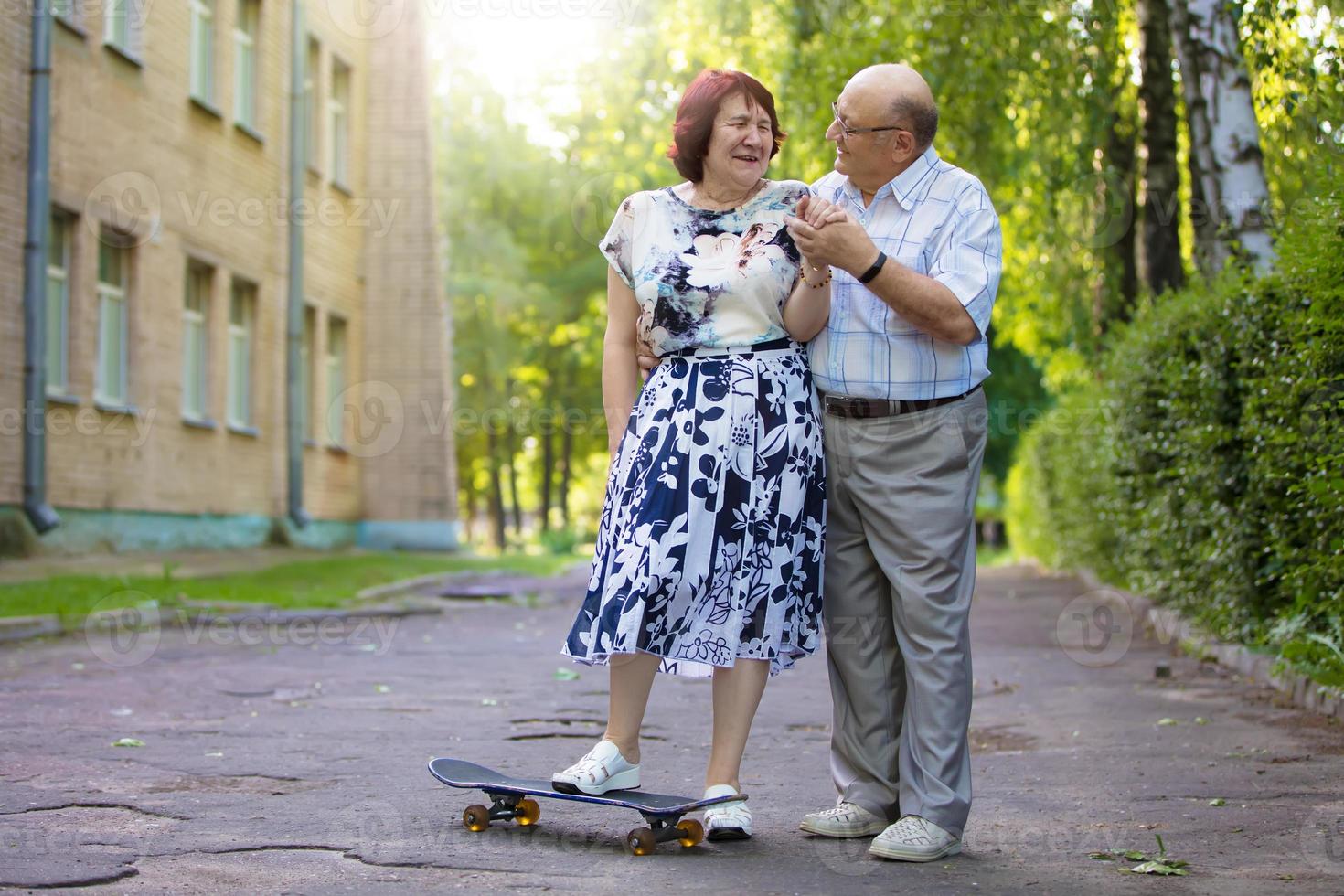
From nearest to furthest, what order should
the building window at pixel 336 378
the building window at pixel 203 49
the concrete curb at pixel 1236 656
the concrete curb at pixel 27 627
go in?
the concrete curb at pixel 1236 656
the concrete curb at pixel 27 627
the building window at pixel 203 49
the building window at pixel 336 378

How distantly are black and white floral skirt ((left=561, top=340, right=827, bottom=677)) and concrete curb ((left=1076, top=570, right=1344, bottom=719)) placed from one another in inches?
138

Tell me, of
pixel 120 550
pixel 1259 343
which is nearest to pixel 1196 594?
pixel 1259 343

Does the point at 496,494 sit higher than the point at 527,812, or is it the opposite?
the point at 496,494

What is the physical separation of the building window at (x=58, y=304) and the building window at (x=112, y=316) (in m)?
0.53

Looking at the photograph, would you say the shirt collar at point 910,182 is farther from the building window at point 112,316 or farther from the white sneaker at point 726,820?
the building window at point 112,316

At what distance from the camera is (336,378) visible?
26.1 metres

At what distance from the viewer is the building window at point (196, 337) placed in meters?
20.1

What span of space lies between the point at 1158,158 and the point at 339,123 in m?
14.7

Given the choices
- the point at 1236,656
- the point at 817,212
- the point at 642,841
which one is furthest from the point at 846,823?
the point at 1236,656

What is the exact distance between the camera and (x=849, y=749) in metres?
4.66

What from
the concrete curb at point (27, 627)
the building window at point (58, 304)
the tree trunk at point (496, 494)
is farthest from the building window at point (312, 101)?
the tree trunk at point (496, 494)

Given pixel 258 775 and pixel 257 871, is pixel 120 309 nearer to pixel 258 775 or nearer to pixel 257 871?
pixel 258 775

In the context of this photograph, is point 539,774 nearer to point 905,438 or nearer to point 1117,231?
point 905,438

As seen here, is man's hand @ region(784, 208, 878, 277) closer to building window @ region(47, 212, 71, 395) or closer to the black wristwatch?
the black wristwatch
